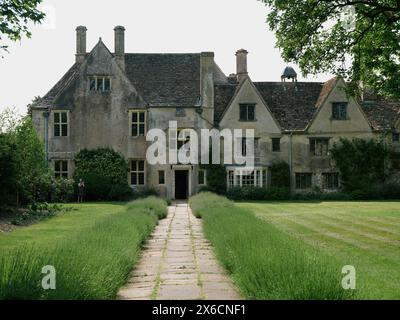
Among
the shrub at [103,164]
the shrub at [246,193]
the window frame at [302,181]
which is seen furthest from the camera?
the window frame at [302,181]

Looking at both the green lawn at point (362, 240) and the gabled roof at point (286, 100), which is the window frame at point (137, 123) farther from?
the green lawn at point (362, 240)

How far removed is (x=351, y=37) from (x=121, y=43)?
24421 mm

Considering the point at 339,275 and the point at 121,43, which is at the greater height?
the point at 121,43

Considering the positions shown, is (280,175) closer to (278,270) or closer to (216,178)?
(216,178)

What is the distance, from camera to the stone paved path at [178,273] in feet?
27.5

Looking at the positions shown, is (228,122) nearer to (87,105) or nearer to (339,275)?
(87,105)

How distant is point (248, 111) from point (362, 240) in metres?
27.8

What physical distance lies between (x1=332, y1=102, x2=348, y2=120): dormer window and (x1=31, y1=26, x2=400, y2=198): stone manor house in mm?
76

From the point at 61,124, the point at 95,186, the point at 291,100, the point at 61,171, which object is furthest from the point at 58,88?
the point at 291,100

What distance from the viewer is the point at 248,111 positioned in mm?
42875

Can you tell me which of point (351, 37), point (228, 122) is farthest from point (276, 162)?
point (351, 37)

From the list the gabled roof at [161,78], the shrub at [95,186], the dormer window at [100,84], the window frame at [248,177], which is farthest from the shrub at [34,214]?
the window frame at [248,177]

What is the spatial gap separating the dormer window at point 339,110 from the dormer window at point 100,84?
1699 centimetres
